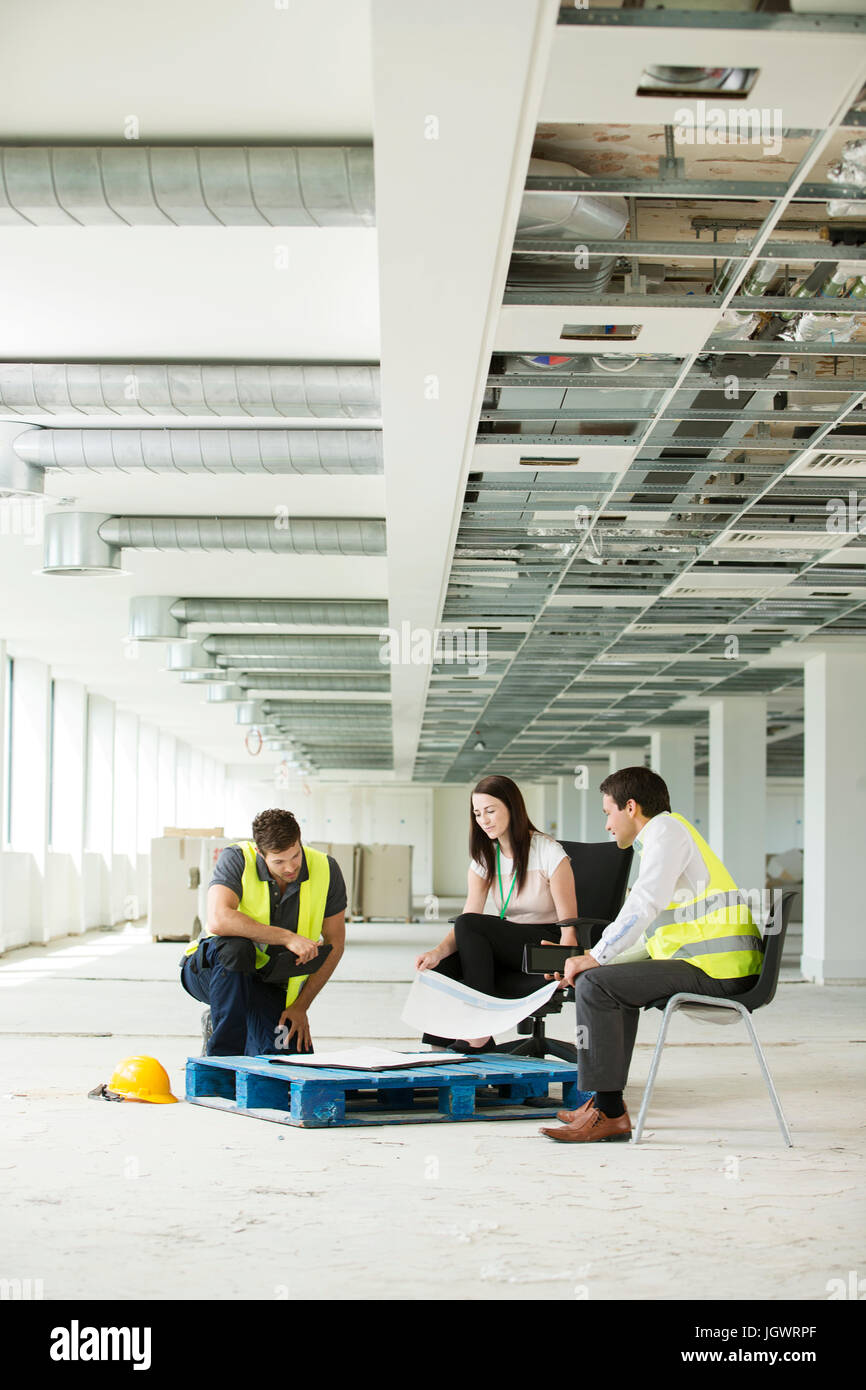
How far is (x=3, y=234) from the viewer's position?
4.29 metres

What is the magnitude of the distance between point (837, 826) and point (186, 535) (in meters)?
5.93

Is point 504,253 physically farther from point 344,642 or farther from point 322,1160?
point 344,642

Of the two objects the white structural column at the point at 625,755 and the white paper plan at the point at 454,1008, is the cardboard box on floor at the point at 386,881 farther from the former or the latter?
the white paper plan at the point at 454,1008

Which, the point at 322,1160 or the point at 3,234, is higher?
the point at 3,234

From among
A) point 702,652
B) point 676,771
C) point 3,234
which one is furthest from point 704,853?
point 676,771

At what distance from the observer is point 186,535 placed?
787 centimetres

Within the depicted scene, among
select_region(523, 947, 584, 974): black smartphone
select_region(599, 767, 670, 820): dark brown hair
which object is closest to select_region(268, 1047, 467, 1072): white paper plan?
select_region(523, 947, 584, 974): black smartphone

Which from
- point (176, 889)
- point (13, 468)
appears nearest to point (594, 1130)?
point (13, 468)

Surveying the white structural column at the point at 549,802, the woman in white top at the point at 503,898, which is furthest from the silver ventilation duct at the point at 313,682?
the white structural column at the point at 549,802

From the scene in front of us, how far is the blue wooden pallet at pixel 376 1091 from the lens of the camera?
3.90 meters

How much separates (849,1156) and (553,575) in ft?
17.0

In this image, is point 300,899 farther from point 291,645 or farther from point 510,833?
point 291,645

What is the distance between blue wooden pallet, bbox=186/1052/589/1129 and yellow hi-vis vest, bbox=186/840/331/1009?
0.36 metres

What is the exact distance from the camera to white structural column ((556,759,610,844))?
77.0 ft
